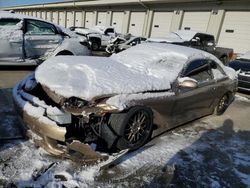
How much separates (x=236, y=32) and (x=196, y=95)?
1296 centimetres

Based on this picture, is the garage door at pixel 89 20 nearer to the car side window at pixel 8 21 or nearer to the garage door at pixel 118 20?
the garage door at pixel 118 20

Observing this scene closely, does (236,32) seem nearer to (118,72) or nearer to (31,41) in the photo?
(31,41)

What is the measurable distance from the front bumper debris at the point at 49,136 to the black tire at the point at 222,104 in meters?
3.42

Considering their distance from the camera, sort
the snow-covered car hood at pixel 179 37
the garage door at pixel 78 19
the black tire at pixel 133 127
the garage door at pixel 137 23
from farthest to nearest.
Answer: the garage door at pixel 78 19 → the garage door at pixel 137 23 → the snow-covered car hood at pixel 179 37 → the black tire at pixel 133 127

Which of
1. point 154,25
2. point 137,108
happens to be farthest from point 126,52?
point 154,25

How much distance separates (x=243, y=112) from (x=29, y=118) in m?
5.22

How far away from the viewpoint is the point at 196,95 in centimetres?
476

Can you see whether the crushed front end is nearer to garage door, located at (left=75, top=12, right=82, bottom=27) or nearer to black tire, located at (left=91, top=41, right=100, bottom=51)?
black tire, located at (left=91, top=41, right=100, bottom=51)

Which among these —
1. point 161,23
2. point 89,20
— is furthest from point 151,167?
point 89,20

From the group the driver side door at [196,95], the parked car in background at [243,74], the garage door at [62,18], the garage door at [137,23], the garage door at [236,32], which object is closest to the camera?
the driver side door at [196,95]

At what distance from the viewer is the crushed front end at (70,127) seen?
321cm

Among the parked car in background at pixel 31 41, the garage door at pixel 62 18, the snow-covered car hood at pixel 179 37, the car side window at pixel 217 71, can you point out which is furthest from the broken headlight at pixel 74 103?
the garage door at pixel 62 18

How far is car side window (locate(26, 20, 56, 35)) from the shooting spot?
7689 millimetres

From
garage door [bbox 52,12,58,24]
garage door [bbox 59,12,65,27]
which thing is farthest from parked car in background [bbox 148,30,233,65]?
garage door [bbox 52,12,58,24]
